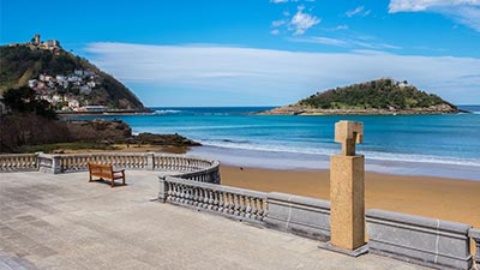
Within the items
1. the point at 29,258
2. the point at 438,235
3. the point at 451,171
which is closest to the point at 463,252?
the point at 438,235

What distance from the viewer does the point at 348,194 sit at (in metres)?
8.33

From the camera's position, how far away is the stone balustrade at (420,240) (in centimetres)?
738

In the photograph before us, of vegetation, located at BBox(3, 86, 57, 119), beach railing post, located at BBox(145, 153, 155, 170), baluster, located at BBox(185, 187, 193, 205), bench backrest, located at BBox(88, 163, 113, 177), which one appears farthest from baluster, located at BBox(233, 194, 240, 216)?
vegetation, located at BBox(3, 86, 57, 119)

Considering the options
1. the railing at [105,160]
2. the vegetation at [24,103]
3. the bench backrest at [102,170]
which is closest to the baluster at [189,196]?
the bench backrest at [102,170]

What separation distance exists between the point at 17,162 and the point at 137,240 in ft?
46.5

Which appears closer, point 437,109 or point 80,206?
point 80,206

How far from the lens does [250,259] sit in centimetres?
812

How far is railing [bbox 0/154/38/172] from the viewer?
68.0ft

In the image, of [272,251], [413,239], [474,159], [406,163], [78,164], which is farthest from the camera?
[474,159]

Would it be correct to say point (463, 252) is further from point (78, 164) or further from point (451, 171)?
point (451, 171)

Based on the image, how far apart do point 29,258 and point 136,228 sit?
2639mm

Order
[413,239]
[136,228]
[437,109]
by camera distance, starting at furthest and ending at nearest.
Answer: [437,109] < [136,228] < [413,239]

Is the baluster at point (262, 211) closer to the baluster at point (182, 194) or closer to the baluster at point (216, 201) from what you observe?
the baluster at point (216, 201)

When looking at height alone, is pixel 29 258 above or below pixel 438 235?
below
